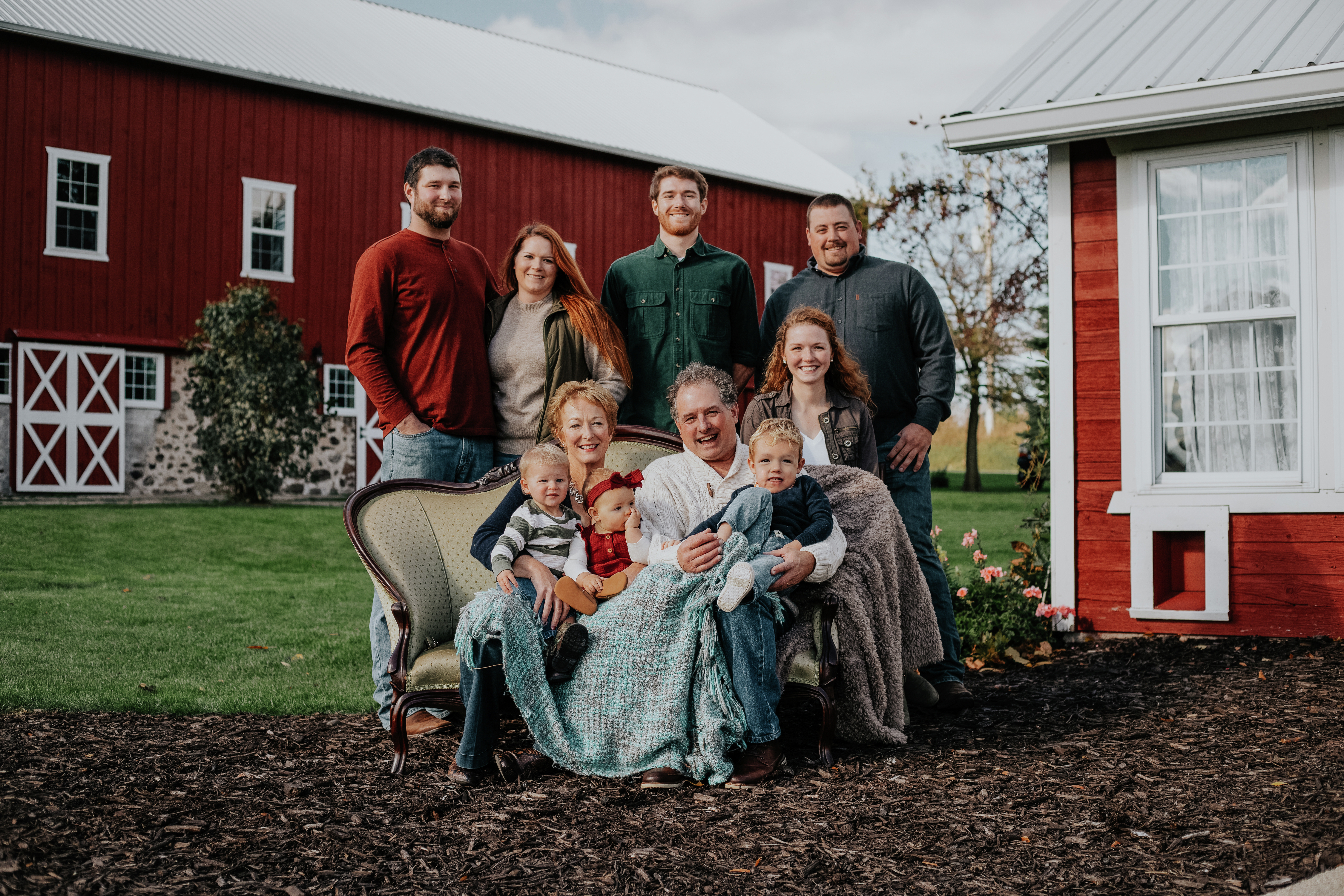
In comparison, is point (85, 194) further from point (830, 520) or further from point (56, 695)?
point (830, 520)

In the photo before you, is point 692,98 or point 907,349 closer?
point 907,349

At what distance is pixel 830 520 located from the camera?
13.2 ft

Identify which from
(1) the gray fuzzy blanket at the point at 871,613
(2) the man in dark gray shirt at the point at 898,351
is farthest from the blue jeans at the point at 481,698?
(2) the man in dark gray shirt at the point at 898,351

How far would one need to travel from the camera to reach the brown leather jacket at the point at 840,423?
Result: 14.6ft

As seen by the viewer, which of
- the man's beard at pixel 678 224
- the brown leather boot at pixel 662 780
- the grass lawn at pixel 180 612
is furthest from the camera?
the grass lawn at pixel 180 612

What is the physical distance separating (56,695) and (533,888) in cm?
348

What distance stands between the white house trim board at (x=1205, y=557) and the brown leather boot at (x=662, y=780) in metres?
3.49

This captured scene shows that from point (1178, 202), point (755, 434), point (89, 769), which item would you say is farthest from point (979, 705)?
point (89, 769)

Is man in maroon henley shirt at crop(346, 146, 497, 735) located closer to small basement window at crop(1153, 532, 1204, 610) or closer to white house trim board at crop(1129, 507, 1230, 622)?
white house trim board at crop(1129, 507, 1230, 622)

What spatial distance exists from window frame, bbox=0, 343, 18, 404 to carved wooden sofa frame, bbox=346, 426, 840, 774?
1367cm

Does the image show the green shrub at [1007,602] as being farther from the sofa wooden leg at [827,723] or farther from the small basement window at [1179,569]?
the sofa wooden leg at [827,723]

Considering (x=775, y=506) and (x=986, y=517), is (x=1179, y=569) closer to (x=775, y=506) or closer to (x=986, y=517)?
(x=775, y=506)

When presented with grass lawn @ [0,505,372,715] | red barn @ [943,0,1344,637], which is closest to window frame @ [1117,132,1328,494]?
red barn @ [943,0,1344,637]

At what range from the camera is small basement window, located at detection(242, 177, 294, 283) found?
17469 mm
